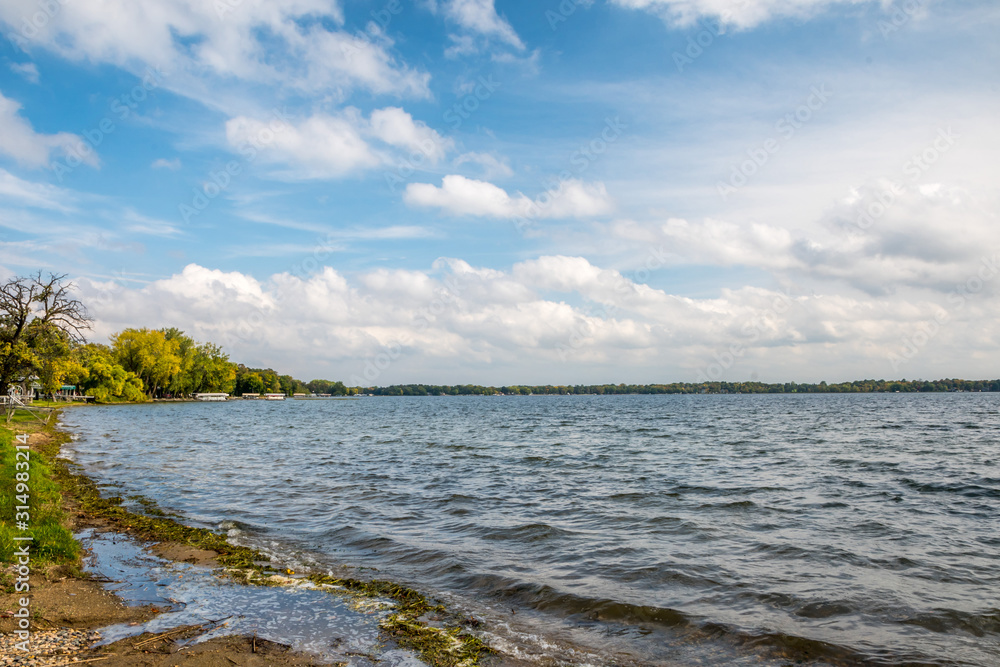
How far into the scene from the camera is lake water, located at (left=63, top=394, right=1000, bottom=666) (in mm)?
8609

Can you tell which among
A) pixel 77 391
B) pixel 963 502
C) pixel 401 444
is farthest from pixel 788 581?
pixel 77 391

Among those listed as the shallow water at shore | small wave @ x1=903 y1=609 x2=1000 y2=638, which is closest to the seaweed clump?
the shallow water at shore

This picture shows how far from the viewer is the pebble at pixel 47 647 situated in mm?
6129

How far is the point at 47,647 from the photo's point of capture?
6590 millimetres

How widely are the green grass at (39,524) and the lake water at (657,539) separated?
3.51 metres

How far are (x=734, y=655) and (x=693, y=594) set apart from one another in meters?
2.23

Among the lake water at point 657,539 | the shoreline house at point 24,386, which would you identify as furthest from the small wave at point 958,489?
the shoreline house at point 24,386

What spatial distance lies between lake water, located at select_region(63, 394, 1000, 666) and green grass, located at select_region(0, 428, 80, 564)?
3510mm

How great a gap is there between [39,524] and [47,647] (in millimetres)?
5989

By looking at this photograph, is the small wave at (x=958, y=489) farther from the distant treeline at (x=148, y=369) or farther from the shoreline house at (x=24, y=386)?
the distant treeline at (x=148, y=369)

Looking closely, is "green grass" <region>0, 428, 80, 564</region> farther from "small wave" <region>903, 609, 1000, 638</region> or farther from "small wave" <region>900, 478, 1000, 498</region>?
"small wave" <region>900, 478, 1000, 498</region>

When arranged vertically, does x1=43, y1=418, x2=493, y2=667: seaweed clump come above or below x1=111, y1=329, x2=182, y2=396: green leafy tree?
below

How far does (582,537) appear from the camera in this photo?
1405 centimetres

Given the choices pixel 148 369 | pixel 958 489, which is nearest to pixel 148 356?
pixel 148 369
